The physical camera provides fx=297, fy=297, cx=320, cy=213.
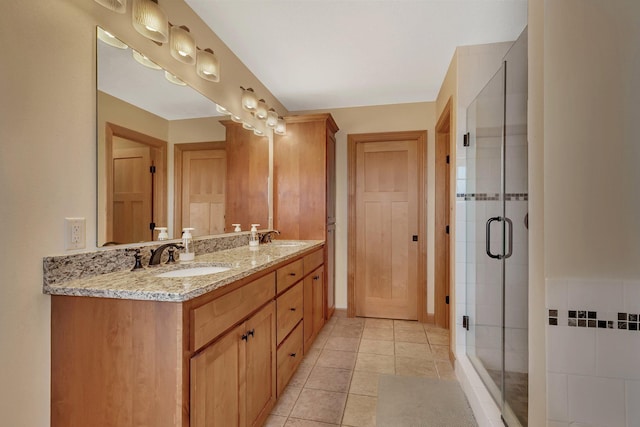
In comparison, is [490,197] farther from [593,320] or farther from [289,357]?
[289,357]

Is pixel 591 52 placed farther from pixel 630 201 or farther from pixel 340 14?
pixel 340 14

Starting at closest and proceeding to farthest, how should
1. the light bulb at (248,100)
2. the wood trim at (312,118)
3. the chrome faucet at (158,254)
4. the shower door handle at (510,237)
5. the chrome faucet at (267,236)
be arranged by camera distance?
the chrome faucet at (158,254), the shower door handle at (510,237), the light bulb at (248,100), the chrome faucet at (267,236), the wood trim at (312,118)

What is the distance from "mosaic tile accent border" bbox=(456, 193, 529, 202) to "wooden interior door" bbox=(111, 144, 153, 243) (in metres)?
1.90

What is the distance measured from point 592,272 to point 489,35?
1811 mm

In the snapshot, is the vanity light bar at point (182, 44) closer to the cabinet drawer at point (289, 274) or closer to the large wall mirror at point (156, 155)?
the large wall mirror at point (156, 155)

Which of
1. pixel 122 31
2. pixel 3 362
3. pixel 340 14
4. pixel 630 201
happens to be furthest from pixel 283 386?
pixel 340 14

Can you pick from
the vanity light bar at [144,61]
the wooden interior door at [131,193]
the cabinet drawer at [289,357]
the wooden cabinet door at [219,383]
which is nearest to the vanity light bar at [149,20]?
the vanity light bar at [144,61]

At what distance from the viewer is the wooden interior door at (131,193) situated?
1.32 m

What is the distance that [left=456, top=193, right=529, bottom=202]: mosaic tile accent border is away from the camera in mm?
1654

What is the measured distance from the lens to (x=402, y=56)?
2.33 m

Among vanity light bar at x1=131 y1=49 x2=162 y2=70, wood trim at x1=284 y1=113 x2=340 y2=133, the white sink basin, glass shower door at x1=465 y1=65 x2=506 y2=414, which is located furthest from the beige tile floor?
wood trim at x1=284 y1=113 x2=340 y2=133

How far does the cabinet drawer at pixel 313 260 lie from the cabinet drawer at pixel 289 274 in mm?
108

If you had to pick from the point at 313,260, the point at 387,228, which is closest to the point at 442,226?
the point at 387,228

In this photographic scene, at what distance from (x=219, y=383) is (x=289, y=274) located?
0.84 metres
